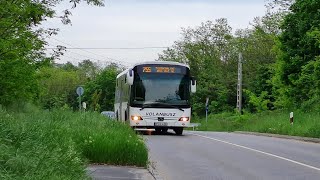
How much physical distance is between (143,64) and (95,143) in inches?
597

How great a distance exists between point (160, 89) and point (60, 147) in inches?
691

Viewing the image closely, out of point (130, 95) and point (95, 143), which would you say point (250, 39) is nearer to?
point (130, 95)

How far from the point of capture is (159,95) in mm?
26891

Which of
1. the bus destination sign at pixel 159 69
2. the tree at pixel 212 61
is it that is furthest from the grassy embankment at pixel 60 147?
the tree at pixel 212 61

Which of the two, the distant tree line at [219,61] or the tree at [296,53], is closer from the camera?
the distant tree line at [219,61]

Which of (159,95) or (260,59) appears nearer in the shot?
(159,95)

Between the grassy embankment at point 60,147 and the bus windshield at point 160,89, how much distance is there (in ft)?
32.7

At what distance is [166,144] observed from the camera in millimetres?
22078

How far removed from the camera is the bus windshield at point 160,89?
26891mm

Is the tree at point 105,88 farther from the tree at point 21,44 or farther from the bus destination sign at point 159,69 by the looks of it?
the bus destination sign at point 159,69

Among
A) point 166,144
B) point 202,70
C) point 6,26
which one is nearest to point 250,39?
point 202,70

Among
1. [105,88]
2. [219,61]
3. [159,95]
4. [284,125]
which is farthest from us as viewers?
[105,88]

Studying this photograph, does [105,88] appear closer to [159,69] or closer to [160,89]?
[159,69]

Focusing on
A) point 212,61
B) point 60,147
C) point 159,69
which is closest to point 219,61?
point 212,61
